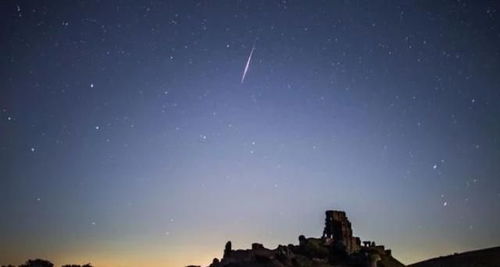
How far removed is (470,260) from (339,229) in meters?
23.1

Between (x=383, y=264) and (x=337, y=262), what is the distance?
791 cm

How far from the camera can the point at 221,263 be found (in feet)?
201

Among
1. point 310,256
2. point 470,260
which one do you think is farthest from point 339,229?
point 470,260

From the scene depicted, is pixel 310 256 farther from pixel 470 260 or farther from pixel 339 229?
pixel 470 260

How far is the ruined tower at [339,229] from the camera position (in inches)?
3295

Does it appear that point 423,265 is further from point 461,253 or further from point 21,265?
point 21,265

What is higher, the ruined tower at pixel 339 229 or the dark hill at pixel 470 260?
the ruined tower at pixel 339 229

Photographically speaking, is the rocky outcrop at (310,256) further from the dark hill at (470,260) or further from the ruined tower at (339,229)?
the dark hill at (470,260)

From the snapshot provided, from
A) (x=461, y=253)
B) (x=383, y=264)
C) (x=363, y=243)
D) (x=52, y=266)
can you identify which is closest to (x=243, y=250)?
(x=383, y=264)

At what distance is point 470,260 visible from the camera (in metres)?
70.0

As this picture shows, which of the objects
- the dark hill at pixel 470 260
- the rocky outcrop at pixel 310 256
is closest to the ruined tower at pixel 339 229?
the rocky outcrop at pixel 310 256

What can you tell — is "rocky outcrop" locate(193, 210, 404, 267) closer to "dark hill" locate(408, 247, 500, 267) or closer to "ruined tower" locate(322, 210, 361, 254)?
"ruined tower" locate(322, 210, 361, 254)

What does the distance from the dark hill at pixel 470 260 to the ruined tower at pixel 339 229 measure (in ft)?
37.4

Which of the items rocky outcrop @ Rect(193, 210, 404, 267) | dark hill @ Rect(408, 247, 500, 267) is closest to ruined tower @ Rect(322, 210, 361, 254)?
rocky outcrop @ Rect(193, 210, 404, 267)
